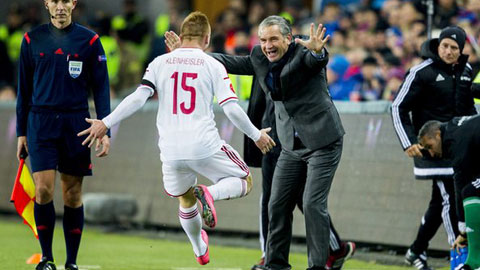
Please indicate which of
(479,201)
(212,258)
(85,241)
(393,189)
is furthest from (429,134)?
(85,241)

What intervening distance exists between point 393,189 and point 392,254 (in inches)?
28.7

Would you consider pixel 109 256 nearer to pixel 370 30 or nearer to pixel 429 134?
pixel 429 134

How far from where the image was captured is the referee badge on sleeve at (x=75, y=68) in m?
9.46

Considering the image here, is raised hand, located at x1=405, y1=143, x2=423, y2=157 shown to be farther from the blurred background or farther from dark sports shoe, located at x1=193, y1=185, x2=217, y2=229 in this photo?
dark sports shoe, located at x1=193, y1=185, x2=217, y2=229

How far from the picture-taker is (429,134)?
374 inches

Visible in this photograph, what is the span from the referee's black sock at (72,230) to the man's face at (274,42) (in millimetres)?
2316

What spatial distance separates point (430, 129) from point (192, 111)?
2222 mm

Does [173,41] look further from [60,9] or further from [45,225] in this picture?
[45,225]

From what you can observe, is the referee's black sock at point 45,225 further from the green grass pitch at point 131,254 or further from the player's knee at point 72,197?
the green grass pitch at point 131,254

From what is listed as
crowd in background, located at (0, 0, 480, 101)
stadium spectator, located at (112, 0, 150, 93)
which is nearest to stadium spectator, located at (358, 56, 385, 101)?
crowd in background, located at (0, 0, 480, 101)

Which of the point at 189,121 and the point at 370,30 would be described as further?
the point at 370,30

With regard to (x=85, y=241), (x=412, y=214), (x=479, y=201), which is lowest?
(x=85, y=241)

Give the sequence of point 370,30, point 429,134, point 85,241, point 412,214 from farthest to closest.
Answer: point 370,30 → point 85,241 → point 412,214 → point 429,134

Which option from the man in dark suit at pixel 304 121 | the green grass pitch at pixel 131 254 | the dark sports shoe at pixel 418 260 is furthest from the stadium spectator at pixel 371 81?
the man in dark suit at pixel 304 121
